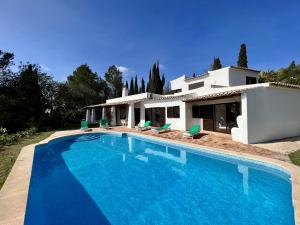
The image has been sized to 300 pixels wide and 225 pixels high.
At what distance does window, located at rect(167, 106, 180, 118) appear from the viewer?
17797 millimetres

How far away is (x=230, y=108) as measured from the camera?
16.0 metres

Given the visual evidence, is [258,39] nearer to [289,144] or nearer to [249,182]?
[289,144]

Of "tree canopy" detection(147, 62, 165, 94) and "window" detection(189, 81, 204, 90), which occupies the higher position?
"tree canopy" detection(147, 62, 165, 94)

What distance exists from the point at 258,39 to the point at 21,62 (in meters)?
32.2

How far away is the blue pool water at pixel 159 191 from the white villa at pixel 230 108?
13.8 feet

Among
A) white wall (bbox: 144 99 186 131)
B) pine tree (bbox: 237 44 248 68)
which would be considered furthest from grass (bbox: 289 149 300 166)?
pine tree (bbox: 237 44 248 68)

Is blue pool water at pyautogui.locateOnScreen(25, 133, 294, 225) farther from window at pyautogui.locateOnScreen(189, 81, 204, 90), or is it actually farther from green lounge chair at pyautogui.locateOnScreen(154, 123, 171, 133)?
window at pyautogui.locateOnScreen(189, 81, 204, 90)

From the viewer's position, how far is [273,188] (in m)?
6.12

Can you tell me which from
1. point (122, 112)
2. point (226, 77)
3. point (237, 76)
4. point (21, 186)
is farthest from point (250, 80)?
point (21, 186)

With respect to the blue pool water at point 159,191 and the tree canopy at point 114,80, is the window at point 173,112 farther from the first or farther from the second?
the tree canopy at point 114,80

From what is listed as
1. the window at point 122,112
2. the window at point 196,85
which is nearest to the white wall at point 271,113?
the window at point 196,85

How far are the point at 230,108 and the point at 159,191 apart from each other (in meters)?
12.7

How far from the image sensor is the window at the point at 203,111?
1581 centimetres

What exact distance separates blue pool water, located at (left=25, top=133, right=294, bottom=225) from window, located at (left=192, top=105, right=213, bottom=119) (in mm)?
6233
